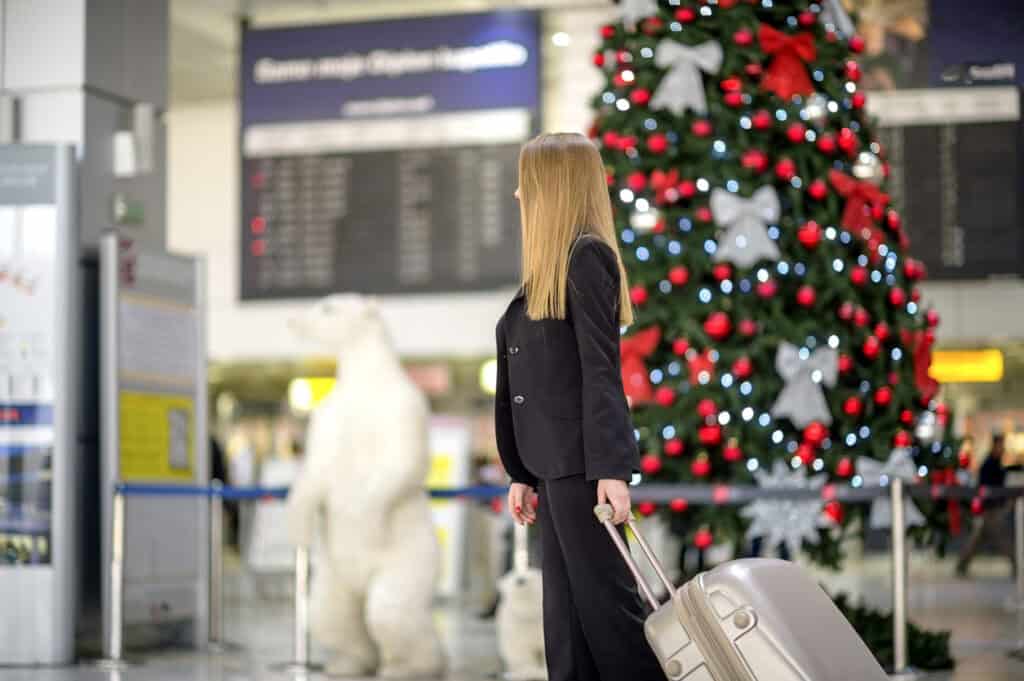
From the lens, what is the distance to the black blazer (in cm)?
363

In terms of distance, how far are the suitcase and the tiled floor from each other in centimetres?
291

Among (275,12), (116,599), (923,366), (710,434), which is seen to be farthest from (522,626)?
(275,12)

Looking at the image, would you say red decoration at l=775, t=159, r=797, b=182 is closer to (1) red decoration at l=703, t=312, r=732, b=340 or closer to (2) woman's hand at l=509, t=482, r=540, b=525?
(1) red decoration at l=703, t=312, r=732, b=340

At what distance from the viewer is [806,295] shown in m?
6.65

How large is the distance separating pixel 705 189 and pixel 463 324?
6416mm

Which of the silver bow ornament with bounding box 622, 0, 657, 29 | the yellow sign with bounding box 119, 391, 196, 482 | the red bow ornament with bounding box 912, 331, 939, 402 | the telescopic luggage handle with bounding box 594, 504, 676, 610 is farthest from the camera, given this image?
the yellow sign with bounding box 119, 391, 196, 482

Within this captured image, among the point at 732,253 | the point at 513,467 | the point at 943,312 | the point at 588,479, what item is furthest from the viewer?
the point at 943,312

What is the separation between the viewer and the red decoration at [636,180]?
687cm

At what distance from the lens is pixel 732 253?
6.70 metres

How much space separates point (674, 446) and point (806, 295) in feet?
2.79

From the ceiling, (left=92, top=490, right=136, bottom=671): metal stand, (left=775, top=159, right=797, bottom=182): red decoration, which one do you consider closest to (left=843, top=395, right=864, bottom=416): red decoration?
(left=775, top=159, right=797, bottom=182): red decoration

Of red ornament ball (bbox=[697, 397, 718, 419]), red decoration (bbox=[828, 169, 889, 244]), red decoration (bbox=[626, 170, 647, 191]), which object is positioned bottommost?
red ornament ball (bbox=[697, 397, 718, 419])

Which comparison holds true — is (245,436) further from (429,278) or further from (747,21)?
(747,21)

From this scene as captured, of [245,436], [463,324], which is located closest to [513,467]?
[463,324]
